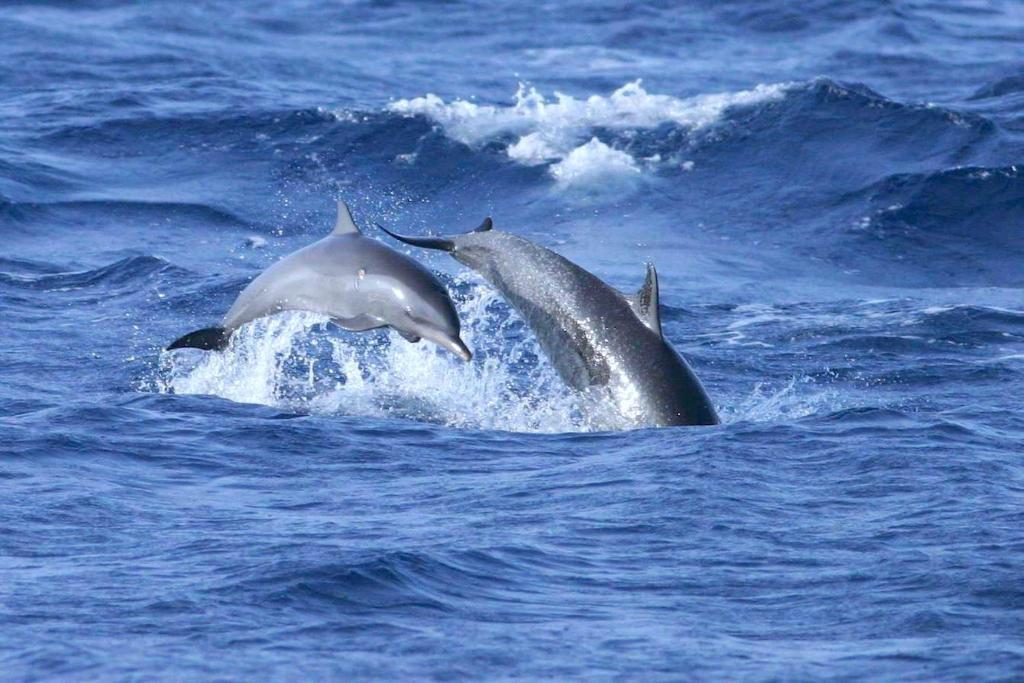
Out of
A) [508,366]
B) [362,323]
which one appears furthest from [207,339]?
[508,366]

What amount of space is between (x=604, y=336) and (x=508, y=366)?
3.43 metres

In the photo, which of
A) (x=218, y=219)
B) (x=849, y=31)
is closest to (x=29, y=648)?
(x=218, y=219)

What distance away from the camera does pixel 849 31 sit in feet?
123

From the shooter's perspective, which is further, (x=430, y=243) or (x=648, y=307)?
(x=430, y=243)

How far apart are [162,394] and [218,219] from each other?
9255mm

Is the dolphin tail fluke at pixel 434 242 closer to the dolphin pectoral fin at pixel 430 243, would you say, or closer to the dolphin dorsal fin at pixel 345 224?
the dolphin pectoral fin at pixel 430 243

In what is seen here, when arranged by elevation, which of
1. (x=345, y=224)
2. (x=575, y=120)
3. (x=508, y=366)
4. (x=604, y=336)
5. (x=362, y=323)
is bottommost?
(x=508, y=366)

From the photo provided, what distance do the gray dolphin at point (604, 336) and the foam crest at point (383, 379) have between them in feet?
0.92

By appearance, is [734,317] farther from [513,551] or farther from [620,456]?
[513,551]

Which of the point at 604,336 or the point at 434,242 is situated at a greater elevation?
the point at 434,242

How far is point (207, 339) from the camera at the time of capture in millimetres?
13992

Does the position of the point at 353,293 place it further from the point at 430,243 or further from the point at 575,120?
the point at 575,120

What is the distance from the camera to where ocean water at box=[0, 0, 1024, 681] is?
906 cm

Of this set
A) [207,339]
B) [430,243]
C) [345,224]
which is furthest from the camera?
[207,339]
